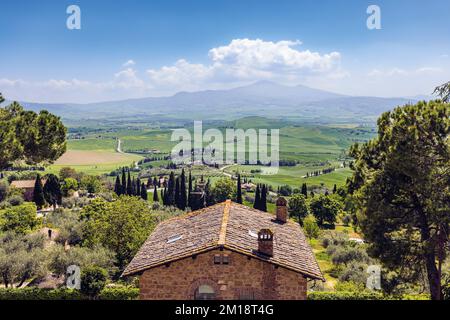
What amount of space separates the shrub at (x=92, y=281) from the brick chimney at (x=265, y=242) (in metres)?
13.3

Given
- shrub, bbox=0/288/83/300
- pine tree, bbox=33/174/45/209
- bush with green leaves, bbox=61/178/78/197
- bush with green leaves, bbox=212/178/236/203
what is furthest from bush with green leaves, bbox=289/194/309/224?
shrub, bbox=0/288/83/300

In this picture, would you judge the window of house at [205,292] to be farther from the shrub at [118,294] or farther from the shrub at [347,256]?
the shrub at [347,256]

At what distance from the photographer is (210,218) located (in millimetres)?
20781

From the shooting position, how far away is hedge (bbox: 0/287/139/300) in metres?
24.9

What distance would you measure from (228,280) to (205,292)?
39.6 inches

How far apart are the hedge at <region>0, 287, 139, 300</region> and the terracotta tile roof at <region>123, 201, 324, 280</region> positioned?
5.98 metres

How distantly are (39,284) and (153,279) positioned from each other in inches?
747

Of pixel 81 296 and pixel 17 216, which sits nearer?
pixel 81 296

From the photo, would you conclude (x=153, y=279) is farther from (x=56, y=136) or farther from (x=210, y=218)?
(x=56, y=136)

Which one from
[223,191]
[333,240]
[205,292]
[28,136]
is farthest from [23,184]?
[205,292]

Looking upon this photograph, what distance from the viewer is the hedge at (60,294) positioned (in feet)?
81.6

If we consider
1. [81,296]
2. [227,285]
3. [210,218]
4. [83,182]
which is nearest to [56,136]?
[81,296]

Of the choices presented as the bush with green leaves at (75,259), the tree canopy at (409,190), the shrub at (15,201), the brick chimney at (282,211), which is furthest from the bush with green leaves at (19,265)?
the shrub at (15,201)

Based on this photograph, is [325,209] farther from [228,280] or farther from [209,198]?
[228,280]
